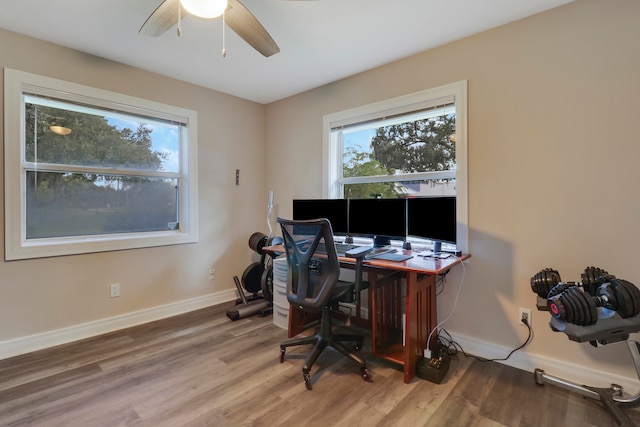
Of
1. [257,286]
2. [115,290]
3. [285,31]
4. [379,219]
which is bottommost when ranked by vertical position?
[257,286]

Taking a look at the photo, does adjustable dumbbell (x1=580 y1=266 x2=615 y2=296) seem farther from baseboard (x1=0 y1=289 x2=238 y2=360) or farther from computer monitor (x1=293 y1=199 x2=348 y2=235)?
baseboard (x1=0 y1=289 x2=238 y2=360)

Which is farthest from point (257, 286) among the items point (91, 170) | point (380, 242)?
point (91, 170)

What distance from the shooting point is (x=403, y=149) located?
2.86 meters

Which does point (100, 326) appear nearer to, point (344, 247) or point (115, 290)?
point (115, 290)

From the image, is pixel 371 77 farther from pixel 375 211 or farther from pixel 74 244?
pixel 74 244

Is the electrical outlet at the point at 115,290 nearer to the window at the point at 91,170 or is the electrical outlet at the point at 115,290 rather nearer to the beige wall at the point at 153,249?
the beige wall at the point at 153,249

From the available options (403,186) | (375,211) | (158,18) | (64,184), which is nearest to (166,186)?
(64,184)

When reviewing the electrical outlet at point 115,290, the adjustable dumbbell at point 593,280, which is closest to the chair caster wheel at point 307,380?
the adjustable dumbbell at point 593,280

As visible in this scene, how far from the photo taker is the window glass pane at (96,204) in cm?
254

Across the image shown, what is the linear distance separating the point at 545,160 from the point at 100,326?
12.6ft

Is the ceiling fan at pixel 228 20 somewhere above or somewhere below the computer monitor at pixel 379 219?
above

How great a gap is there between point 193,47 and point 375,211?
6.77ft

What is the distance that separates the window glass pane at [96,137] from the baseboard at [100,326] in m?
1.43

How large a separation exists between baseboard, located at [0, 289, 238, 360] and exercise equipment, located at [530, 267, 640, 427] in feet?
10.5
